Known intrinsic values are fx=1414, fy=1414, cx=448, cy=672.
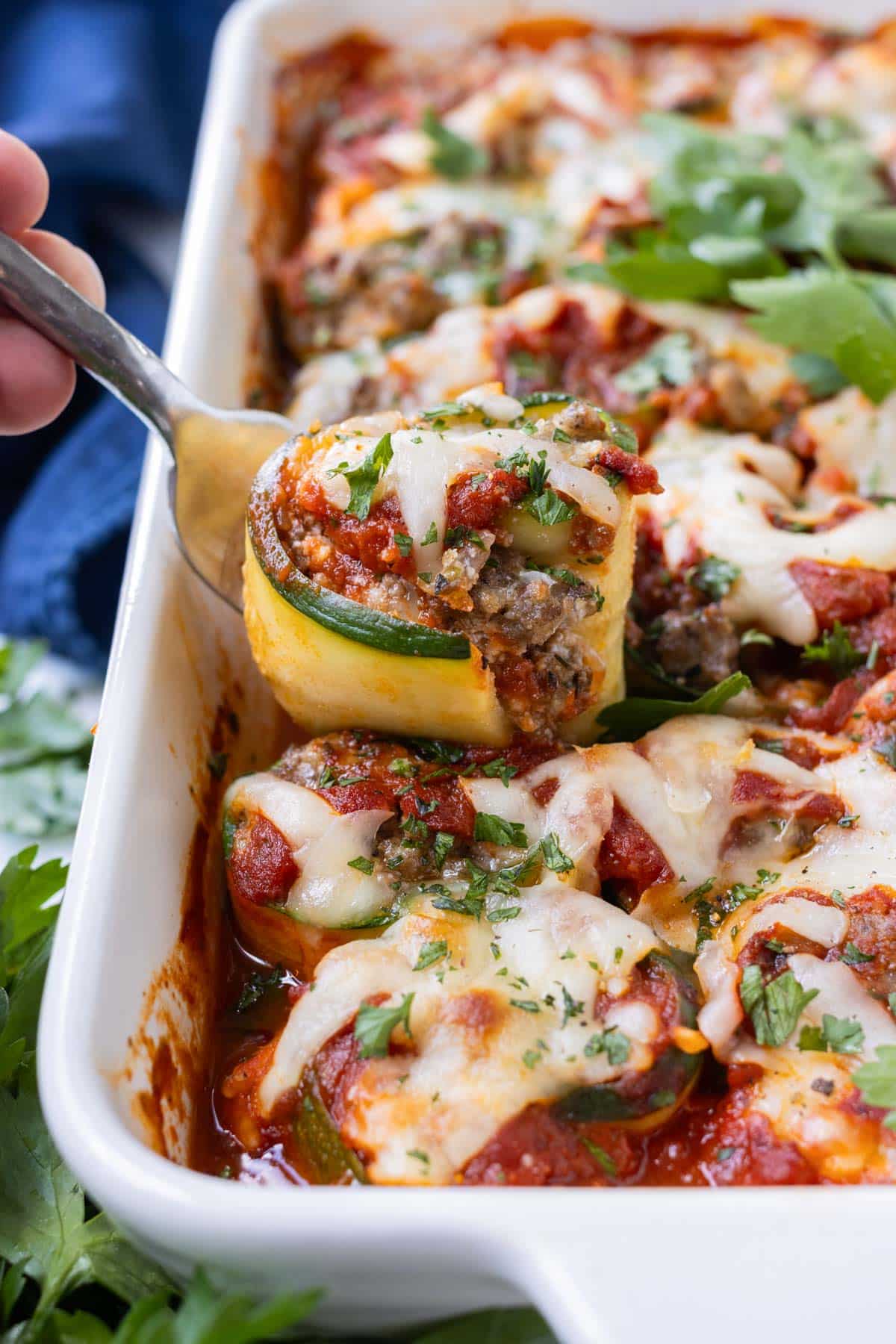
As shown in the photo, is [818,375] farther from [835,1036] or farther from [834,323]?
[835,1036]

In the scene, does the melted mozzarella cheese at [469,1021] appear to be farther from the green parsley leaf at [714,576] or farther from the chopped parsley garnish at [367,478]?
the green parsley leaf at [714,576]

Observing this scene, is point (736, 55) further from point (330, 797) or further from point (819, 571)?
point (330, 797)

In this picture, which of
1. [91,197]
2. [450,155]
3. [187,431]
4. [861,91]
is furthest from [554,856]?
[91,197]

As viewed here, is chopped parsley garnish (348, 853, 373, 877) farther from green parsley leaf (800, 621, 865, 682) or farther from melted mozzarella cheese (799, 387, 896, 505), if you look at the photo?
melted mozzarella cheese (799, 387, 896, 505)

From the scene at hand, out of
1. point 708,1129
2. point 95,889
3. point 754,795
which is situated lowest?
point 708,1129

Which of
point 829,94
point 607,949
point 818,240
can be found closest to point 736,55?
point 829,94

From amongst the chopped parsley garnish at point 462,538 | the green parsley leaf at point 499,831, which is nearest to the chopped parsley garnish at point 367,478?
the chopped parsley garnish at point 462,538
